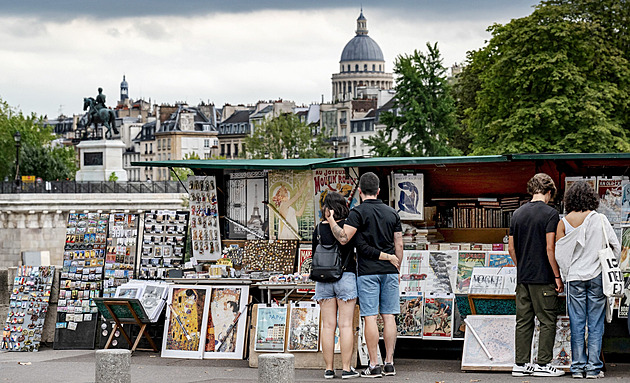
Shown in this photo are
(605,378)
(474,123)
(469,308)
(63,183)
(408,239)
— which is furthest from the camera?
(63,183)

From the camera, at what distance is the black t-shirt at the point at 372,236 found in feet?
34.9

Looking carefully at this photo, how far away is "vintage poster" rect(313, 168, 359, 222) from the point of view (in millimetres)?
13773

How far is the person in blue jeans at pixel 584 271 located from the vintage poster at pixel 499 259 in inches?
64.6

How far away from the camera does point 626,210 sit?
41.0 ft

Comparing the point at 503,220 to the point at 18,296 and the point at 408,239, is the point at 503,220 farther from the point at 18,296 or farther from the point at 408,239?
the point at 18,296

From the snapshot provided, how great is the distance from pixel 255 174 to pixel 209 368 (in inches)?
132

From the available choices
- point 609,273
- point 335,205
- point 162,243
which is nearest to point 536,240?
point 609,273

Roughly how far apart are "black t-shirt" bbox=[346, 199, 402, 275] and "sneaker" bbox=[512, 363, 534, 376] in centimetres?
151

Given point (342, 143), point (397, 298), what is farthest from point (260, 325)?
point (342, 143)

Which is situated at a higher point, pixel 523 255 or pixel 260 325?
pixel 523 255

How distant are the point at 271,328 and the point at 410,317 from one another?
62.5 inches

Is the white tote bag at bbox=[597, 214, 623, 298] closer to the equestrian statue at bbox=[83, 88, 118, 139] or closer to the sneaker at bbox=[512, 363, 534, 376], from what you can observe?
the sneaker at bbox=[512, 363, 534, 376]

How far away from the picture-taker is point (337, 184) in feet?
45.5

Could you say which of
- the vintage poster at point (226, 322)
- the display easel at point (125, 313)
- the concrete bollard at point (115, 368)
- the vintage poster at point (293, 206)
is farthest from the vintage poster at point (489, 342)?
the display easel at point (125, 313)
